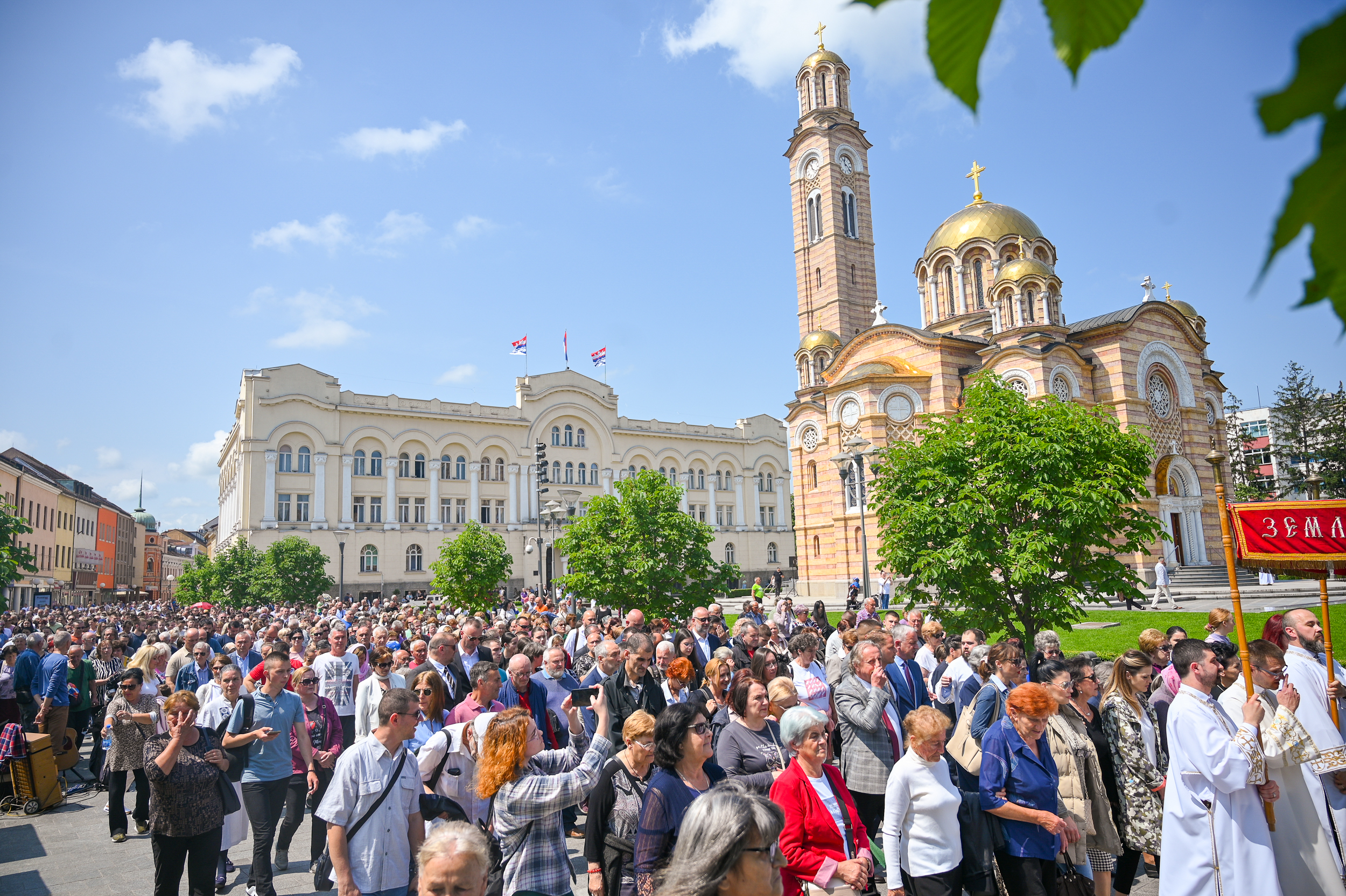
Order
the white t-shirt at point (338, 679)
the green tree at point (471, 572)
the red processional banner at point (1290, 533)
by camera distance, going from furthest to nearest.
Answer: the green tree at point (471, 572)
the white t-shirt at point (338, 679)
the red processional banner at point (1290, 533)

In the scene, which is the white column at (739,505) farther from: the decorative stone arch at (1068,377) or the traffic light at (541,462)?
the traffic light at (541,462)

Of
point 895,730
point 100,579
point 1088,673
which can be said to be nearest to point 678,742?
point 895,730

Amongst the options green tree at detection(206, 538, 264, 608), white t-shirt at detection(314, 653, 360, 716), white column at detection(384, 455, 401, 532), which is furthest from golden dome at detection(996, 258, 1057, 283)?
green tree at detection(206, 538, 264, 608)

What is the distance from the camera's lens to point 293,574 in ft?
130

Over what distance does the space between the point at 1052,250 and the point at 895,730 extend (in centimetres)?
3876

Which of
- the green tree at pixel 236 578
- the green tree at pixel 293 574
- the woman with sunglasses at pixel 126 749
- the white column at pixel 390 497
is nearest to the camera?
the woman with sunglasses at pixel 126 749

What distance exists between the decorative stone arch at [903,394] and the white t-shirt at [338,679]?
2911 cm

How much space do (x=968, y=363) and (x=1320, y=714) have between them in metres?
31.3

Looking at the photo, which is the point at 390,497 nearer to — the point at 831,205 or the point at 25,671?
the point at 831,205

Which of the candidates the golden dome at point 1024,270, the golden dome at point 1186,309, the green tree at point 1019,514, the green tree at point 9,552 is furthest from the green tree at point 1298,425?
the green tree at point 9,552

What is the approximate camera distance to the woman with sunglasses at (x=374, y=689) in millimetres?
7629

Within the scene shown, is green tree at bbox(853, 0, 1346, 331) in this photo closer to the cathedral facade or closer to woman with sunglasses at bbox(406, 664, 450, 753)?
woman with sunglasses at bbox(406, 664, 450, 753)

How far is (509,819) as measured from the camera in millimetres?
4277

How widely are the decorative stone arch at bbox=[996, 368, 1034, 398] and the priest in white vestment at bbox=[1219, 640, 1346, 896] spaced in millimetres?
27924
